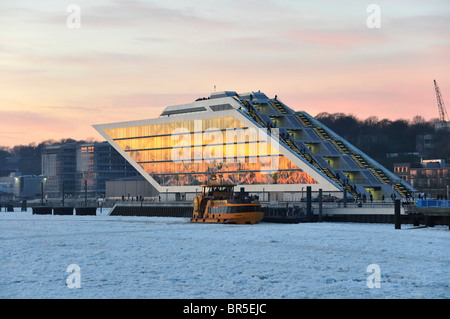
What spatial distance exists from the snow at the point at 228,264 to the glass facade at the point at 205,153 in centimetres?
4561

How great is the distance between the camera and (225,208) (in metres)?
78.1

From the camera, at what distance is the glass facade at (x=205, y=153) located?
109 m

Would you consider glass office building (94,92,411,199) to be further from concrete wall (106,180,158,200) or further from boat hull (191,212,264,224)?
boat hull (191,212,264,224)

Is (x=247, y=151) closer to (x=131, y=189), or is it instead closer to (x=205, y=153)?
(x=205, y=153)

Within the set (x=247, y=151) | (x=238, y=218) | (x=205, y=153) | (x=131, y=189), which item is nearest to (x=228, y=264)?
(x=238, y=218)

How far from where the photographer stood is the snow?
30297 millimetres

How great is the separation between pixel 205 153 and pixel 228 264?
260 ft

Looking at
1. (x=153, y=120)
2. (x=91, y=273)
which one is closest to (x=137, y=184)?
(x=153, y=120)

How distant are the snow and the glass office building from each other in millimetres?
43556

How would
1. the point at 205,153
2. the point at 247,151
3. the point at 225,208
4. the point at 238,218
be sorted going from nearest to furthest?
the point at 238,218 → the point at 225,208 → the point at 247,151 → the point at 205,153

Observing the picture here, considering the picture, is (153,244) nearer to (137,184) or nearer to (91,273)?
(91,273)

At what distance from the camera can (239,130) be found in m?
111

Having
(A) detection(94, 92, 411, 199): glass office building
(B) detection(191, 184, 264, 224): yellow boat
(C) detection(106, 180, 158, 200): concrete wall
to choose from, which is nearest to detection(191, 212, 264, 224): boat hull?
(B) detection(191, 184, 264, 224): yellow boat

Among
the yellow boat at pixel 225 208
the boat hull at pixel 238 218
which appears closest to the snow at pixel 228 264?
the boat hull at pixel 238 218
